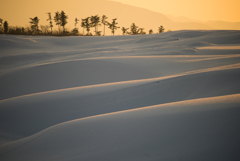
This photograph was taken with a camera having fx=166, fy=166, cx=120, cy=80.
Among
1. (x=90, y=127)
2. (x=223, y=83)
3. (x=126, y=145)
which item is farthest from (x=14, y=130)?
(x=223, y=83)

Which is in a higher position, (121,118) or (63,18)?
(63,18)

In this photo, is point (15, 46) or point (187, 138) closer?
point (187, 138)

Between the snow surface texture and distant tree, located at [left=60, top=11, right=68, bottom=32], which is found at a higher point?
distant tree, located at [left=60, top=11, right=68, bottom=32]

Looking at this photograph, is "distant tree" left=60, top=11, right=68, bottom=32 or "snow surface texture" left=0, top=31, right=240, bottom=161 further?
"distant tree" left=60, top=11, right=68, bottom=32

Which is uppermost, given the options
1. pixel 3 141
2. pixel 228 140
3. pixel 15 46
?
pixel 15 46

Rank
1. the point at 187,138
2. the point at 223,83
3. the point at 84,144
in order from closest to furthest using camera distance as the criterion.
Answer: the point at 187,138 < the point at 84,144 < the point at 223,83

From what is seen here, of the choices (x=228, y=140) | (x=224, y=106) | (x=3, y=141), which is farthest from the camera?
(x=3, y=141)

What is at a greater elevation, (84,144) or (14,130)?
(84,144)

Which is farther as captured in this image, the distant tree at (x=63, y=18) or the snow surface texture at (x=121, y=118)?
the distant tree at (x=63, y=18)

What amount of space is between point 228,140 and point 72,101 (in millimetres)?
2442

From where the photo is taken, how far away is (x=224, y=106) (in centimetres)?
178

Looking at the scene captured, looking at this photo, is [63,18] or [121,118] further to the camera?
[63,18]

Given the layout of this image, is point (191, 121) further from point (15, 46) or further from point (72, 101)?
point (15, 46)

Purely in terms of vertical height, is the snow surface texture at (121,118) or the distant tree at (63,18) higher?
the distant tree at (63,18)
